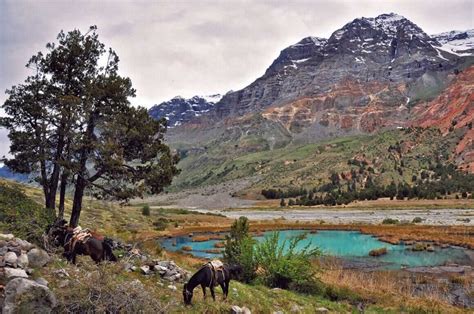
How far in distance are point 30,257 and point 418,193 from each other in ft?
401

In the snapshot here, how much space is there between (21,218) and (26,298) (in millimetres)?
7045

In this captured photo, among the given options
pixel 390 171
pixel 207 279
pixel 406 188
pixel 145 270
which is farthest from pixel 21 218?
pixel 390 171

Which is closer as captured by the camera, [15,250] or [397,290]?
[15,250]

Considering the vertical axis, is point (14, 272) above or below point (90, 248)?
below

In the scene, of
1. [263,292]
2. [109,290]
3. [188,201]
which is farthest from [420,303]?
[188,201]

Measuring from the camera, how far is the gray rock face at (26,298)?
890cm

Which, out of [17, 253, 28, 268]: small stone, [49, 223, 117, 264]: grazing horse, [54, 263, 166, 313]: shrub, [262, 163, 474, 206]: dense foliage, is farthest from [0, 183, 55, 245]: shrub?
[262, 163, 474, 206]: dense foliage

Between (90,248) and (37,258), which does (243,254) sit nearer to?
(90,248)

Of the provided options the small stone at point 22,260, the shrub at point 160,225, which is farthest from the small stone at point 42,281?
the shrub at point 160,225

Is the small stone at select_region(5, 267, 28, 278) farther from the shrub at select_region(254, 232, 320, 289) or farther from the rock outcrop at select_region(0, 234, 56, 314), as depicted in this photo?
the shrub at select_region(254, 232, 320, 289)

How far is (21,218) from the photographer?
49.9ft

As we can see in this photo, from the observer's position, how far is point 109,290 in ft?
32.3

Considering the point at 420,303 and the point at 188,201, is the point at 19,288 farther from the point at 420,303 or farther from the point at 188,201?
the point at 188,201

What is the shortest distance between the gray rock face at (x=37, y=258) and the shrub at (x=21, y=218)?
187 cm
